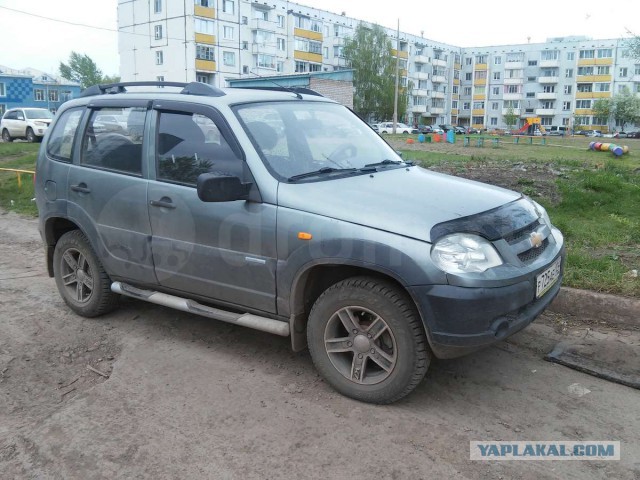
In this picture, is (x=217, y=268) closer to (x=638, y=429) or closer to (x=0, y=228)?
(x=638, y=429)

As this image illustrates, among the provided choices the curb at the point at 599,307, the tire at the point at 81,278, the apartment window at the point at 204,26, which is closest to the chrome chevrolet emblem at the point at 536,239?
the curb at the point at 599,307

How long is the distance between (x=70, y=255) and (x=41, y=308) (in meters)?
0.62

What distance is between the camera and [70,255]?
5082 millimetres

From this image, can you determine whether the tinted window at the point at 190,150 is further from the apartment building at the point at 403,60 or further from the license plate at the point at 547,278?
the apartment building at the point at 403,60

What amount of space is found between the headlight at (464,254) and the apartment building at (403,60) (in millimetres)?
55103

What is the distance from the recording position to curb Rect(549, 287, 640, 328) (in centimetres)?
467

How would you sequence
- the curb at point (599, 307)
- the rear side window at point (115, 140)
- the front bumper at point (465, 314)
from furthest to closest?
the curb at point (599, 307), the rear side window at point (115, 140), the front bumper at point (465, 314)

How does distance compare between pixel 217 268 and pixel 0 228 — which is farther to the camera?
pixel 0 228

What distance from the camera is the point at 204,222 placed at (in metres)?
3.92

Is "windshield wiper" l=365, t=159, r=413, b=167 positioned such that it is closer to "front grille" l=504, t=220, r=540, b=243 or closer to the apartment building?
"front grille" l=504, t=220, r=540, b=243

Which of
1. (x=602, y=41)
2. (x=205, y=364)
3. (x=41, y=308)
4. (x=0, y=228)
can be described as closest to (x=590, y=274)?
(x=205, y=364)

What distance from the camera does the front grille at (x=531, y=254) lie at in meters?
3.43

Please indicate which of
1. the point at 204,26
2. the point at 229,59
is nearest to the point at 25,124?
the point at 204,26

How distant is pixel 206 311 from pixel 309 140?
1.42 metres
